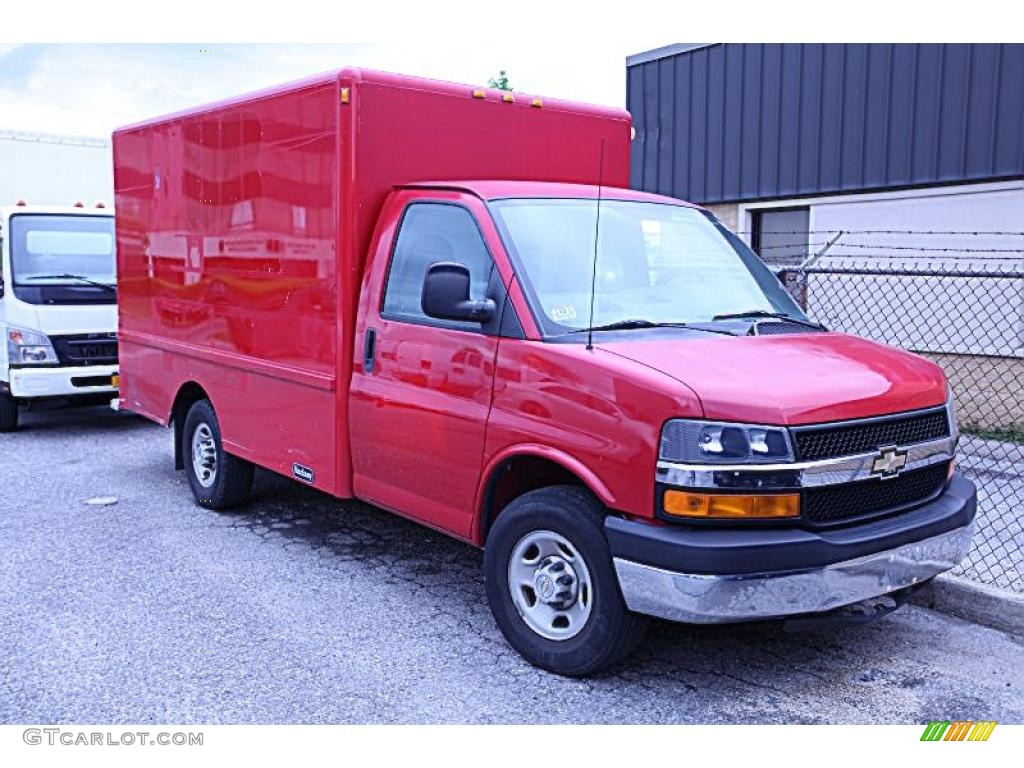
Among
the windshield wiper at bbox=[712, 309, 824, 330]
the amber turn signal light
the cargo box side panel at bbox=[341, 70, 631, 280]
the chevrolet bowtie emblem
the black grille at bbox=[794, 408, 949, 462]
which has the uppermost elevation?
the cargo box side panel at bbox=[341, 70, 631, 280]

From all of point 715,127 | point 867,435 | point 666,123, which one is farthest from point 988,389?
point 867,435

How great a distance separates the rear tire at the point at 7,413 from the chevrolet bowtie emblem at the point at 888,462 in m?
8.95

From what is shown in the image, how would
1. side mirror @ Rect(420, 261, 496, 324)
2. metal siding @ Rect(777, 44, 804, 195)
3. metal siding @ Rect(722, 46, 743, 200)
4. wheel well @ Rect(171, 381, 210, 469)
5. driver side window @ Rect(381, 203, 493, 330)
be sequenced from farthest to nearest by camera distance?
metal siding @ Rect(722, 46, 743, 200), metal siding @ Rect(777, 44, 804, 195), wheel well @ Rect(171, 381, 210, 469), driver side window @ Rect(381, 203, 493, 330), side mirror @ Rect(420, 261, 496, 324)

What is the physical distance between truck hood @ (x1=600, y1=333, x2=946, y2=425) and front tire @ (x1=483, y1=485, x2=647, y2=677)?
2.21 ft

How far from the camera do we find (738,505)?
3643 millimetres

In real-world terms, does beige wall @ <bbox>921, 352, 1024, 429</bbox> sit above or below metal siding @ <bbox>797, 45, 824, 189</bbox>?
below

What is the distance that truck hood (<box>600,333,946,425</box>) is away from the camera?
12.0 ft

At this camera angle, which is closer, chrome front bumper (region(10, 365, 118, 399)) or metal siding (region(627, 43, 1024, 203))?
metal siding (region(627, 43, 1024, 203))

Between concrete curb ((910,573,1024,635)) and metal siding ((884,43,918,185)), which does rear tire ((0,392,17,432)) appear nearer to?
concrete curb ((910,573,1024,635))

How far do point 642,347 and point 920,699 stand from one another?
1.88 metres

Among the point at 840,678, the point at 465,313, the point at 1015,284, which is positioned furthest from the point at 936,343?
the point at 465,313

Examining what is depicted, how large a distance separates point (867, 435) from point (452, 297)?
184 cm

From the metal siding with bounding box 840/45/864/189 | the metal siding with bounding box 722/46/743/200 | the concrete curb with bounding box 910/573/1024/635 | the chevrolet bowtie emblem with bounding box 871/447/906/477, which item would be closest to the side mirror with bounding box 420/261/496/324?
the chevrolet bowtie emblem with bounding box 871/447/906/477

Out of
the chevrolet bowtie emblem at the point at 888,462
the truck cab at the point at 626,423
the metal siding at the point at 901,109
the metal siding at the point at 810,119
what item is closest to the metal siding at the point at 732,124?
the metal siding at the point at 810,119
